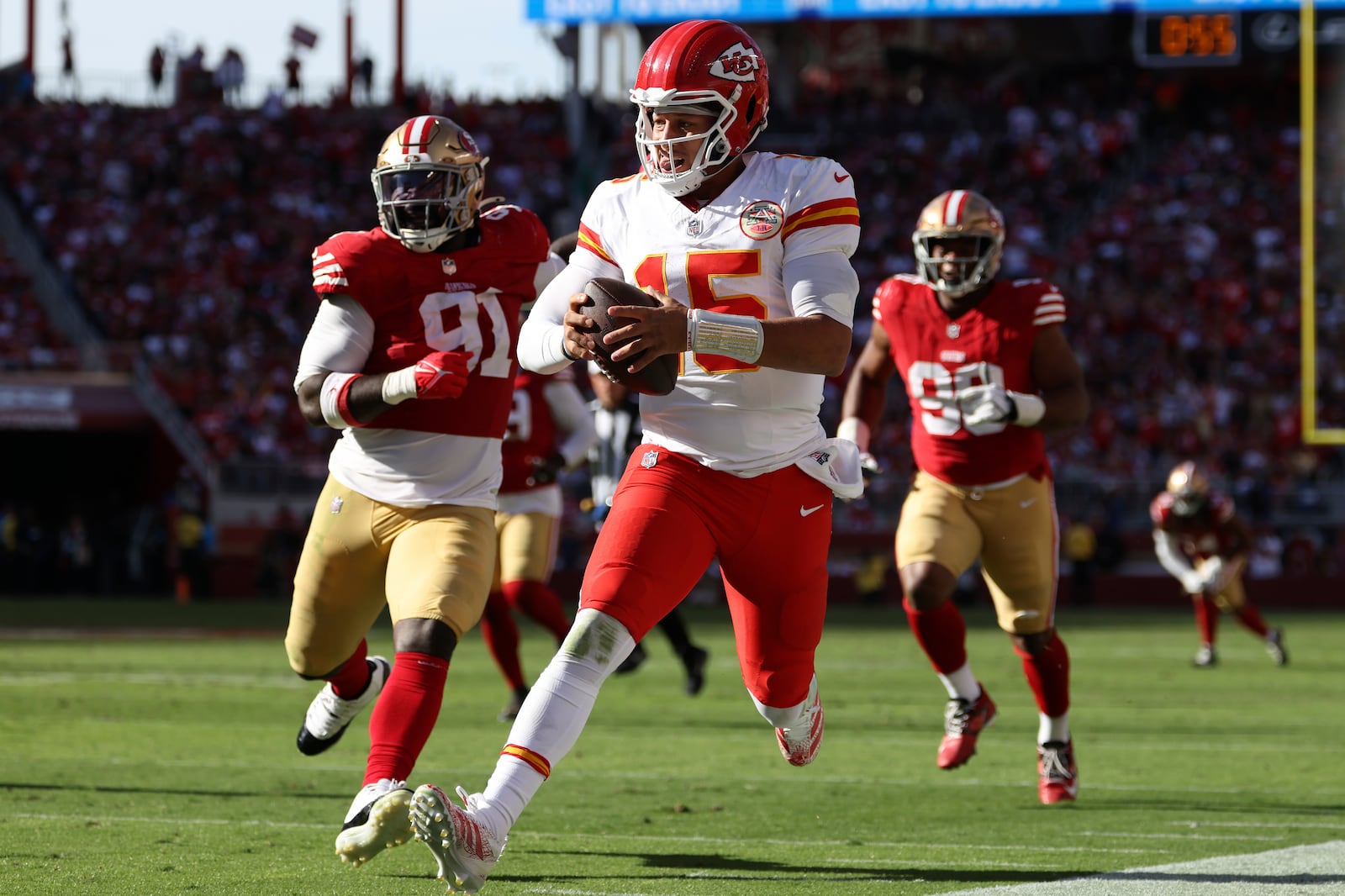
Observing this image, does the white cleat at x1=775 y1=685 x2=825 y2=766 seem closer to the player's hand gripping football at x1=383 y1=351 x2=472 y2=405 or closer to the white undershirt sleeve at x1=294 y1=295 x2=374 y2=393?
the player's hand gripping football at x1=383 y1=351 x2=472 y2=405

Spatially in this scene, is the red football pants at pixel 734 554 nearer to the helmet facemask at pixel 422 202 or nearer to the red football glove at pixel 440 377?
the red football glove at pixel 440 377

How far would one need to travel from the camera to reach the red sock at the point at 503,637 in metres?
8.62

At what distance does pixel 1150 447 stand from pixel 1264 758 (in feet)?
54.1

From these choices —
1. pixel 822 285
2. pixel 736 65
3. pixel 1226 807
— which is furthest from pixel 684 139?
pixel 1226 807

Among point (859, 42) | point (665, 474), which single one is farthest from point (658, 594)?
point (859, 42)

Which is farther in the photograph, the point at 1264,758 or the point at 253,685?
the point at 253,685

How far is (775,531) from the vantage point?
14.7ft

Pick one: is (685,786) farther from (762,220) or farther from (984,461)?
(762,220)

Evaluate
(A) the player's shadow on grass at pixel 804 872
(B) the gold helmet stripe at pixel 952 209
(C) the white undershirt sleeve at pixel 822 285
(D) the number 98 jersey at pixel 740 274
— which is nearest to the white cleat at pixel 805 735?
(A) the player's shadow on grass at pixel 804 872

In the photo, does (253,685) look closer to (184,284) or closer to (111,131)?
(184,284)

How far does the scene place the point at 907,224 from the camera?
28.2 m

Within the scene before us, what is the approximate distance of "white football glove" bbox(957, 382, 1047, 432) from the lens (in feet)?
21.2

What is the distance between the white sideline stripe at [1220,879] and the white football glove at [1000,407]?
6.23ft

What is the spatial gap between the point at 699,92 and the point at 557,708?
1.50 m
